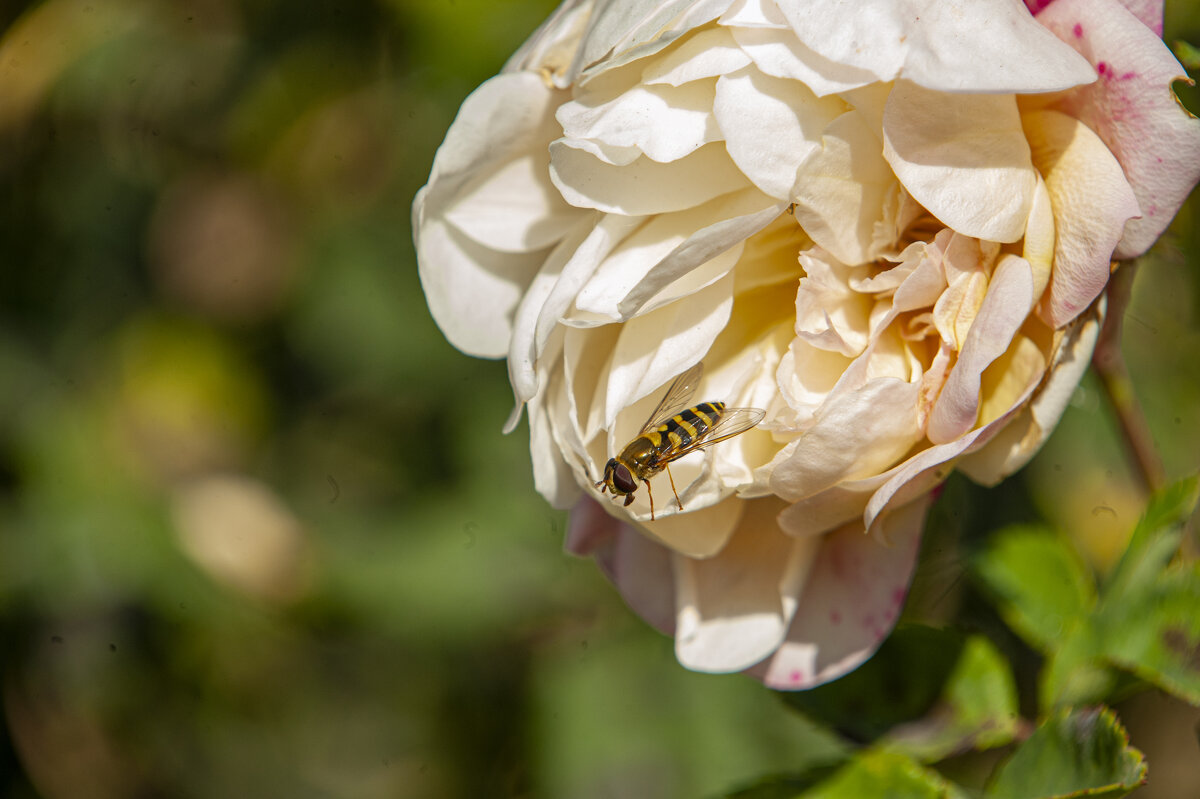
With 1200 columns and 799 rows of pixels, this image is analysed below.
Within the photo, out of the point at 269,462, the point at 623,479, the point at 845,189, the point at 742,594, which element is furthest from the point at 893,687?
the point at 269,462

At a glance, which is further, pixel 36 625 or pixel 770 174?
pixel 36 625

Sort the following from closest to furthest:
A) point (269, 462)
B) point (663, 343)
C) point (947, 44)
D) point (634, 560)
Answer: point (947, 44) < point (663, 343) < point (634, 560) < point (269, 462)

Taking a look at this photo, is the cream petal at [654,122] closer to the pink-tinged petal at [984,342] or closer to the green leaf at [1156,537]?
the pink-tinged petal at [984,342]

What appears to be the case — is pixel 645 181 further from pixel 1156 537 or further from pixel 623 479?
pixel 1156 537

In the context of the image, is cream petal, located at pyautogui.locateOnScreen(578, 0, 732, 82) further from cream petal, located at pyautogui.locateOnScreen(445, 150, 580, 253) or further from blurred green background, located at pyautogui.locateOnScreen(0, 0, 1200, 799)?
blurred green background, located at pyautogui.locateOnScreen(0, 0, 1200, 799)

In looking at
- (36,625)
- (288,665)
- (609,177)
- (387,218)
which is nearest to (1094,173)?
(609,177)

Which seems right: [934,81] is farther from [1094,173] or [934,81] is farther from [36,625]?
[36,625]
